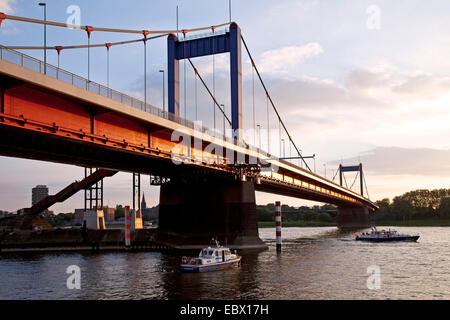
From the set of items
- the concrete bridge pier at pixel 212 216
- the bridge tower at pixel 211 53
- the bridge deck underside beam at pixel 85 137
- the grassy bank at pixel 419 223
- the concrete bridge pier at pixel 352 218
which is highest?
the bridge tower at pixel 211 53

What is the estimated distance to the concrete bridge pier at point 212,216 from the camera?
210 ft

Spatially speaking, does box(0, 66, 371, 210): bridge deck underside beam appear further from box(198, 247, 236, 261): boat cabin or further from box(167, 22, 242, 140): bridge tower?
box(198, 247, 236, 261): boat cabin

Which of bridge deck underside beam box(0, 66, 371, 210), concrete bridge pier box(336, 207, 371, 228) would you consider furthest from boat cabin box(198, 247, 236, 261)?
concrete bridge pier box(336, 207, 371, 228)

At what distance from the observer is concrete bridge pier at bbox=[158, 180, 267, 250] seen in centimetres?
6406

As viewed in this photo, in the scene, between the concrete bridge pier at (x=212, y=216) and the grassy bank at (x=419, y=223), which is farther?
the grassy bank at (x=419, y=223)

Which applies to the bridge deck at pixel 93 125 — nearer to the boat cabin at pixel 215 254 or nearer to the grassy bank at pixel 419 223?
the boat cabin at pixel 215 254

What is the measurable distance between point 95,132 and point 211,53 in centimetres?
3275

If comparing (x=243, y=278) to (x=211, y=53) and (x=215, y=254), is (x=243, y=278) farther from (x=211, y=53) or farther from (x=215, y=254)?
(x=211, y=53)

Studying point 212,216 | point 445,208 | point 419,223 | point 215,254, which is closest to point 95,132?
point 215,254

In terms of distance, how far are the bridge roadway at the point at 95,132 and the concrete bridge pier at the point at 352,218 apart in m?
117

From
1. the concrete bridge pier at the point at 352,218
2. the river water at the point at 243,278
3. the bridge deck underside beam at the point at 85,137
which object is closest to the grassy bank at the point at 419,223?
the concrete bridge pier at the point at 352,218

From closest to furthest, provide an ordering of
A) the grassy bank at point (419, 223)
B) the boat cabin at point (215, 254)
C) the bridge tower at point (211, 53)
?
the boat cabin at point (215, 254) → the bridge tower at point (211, 53) → the grassy bank at point (419, 223)

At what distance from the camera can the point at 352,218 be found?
178500 millimetres
